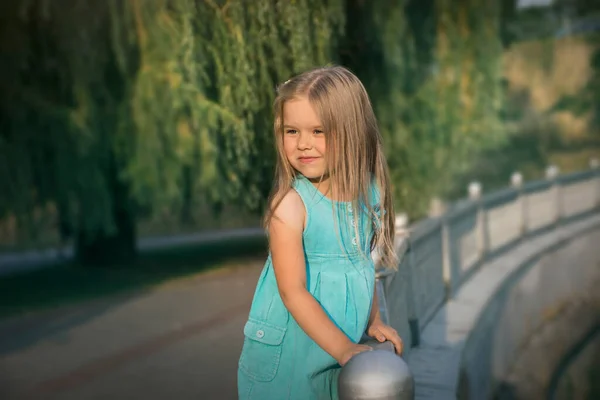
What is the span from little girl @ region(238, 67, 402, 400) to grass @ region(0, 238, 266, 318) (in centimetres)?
523

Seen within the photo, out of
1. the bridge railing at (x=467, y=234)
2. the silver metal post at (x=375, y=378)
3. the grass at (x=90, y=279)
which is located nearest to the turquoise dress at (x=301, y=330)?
the silver metal post at (x=375, y=378)

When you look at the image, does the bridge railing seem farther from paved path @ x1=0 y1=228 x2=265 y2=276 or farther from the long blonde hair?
paved path @ x1=0 y1=228 x2=265 y2=276

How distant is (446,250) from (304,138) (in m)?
4.62

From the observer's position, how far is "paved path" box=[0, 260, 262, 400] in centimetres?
499

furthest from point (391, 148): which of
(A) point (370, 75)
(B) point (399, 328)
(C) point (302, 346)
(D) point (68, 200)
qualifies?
(C) point (302, 346)

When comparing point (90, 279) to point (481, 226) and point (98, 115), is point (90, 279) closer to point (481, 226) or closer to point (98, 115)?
point (98, 115)

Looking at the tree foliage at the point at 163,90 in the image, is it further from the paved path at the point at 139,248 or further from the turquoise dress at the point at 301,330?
the turquoise dress at the point at 301,330

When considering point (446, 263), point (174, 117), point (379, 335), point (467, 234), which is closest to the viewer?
point (379, 335)

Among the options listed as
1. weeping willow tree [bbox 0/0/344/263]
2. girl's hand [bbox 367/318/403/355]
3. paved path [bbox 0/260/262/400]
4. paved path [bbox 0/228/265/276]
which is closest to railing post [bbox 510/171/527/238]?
paved path [bbox 0/228/265/276]

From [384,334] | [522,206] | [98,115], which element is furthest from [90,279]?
[384,334]

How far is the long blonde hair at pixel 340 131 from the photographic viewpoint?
1.86 m

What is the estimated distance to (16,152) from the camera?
5777 millimetres

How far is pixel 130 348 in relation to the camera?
5996 mm

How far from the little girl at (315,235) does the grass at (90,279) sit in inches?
206
